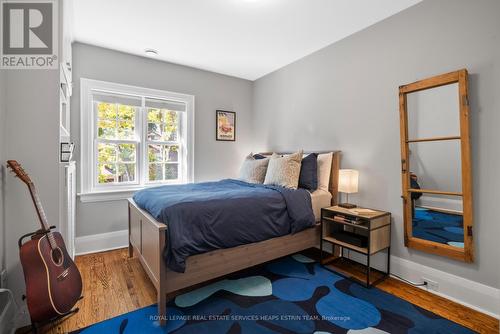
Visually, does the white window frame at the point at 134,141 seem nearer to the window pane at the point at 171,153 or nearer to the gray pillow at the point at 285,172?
the window pane at the point at 171,153

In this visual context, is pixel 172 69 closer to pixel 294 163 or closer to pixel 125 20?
pixel 125 20

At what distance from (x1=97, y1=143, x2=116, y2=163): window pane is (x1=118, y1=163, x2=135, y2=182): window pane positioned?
0.49 ft

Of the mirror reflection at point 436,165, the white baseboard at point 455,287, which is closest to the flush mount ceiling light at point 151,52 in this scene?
the mirror reflection at point 436,165

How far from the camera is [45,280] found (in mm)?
1480

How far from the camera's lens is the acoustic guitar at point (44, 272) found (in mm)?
1445

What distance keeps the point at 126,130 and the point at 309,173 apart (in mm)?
2538

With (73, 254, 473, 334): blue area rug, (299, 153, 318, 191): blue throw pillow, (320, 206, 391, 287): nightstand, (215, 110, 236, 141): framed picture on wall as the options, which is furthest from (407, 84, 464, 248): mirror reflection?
(215, 110, 236, 141): framed picture on wall

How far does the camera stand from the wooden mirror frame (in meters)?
1.85

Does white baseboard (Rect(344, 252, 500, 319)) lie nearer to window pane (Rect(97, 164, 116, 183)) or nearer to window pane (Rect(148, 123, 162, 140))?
window pane (Rect(148, 123, 162, 140))

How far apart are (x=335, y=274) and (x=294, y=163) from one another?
1.22 meters

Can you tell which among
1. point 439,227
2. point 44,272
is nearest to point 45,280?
point 44,272

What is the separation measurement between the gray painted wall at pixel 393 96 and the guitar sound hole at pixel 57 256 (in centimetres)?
274

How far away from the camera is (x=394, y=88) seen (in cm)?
238

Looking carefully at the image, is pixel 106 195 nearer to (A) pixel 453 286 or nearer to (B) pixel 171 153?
(B) pixel 171 153
